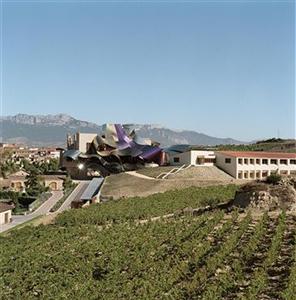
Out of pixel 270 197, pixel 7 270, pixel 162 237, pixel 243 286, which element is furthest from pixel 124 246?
pixel 270 197

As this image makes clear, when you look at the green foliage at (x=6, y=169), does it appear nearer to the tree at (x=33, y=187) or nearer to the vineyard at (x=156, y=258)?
the tree at (x=33, y=187)

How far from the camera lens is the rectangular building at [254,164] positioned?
42.5 m

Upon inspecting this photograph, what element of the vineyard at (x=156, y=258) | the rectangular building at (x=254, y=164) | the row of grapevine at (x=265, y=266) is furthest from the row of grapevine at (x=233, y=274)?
the rectangular building at (x=254, y=164)

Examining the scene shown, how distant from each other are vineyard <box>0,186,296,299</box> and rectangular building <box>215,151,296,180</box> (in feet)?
60.9

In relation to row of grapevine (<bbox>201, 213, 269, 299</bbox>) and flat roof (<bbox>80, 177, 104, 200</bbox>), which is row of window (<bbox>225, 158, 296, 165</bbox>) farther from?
row of grapevine (<bbox>201, 213, 269, 299</bbox>)

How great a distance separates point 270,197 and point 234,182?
15.7m

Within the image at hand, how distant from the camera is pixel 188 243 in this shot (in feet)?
58.2

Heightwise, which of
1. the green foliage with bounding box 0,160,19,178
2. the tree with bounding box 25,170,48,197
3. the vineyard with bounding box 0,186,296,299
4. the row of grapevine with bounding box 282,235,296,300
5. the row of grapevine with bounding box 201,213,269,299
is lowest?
the green foliage with bounding box 0,160,19,178

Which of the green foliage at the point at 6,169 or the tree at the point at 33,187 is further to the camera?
the green foliage at the point at 6,169

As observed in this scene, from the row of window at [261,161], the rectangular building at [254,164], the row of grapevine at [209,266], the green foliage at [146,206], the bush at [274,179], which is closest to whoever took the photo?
the row of grapevine at [209,266]

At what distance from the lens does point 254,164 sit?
43.5 metres

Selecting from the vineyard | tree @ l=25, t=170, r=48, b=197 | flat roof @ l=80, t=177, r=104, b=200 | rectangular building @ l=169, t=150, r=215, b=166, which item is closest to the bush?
the vineyard

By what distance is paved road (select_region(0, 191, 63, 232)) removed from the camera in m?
28.2

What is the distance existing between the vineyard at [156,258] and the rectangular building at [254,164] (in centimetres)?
1855
